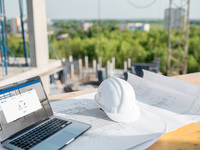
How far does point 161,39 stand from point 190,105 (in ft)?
48.8

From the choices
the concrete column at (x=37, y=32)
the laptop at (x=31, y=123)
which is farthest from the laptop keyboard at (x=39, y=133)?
the concrete column at (x=37, y=32)

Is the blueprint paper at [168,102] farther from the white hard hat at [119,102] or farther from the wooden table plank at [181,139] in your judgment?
the white hard hat at [119,102]

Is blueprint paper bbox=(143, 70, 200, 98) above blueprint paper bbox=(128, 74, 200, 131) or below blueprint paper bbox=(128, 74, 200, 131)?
above

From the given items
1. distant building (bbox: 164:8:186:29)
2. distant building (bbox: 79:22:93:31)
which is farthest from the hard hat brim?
distant building (bbox: 79:22:93:31)

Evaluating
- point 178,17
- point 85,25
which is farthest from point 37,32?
point 85,25

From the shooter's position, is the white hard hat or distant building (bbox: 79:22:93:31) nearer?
the white hard hat

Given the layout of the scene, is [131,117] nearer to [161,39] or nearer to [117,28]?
[117,28]

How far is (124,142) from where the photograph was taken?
639 mm

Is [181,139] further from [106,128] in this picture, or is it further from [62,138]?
[62,138]

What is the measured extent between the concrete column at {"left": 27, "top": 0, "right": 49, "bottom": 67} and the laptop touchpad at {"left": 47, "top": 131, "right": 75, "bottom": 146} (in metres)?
3.27

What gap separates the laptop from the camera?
0.62 metres

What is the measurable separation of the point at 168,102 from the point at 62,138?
0.52 metres

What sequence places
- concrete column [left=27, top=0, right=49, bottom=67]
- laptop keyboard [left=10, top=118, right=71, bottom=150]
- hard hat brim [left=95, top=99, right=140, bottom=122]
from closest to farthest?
laptop keyboard [left=10, top=118, right=71, bottom=150], hard hat brim [left=95, top=99, right=140, bottom=122], concrete column [left=27, top=0, right=49, bottom=67]

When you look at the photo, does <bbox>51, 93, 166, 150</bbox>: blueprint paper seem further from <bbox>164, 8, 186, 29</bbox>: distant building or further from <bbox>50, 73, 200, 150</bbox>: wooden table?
<bbox>164, 8, 186, 29</bbox>: distant building
